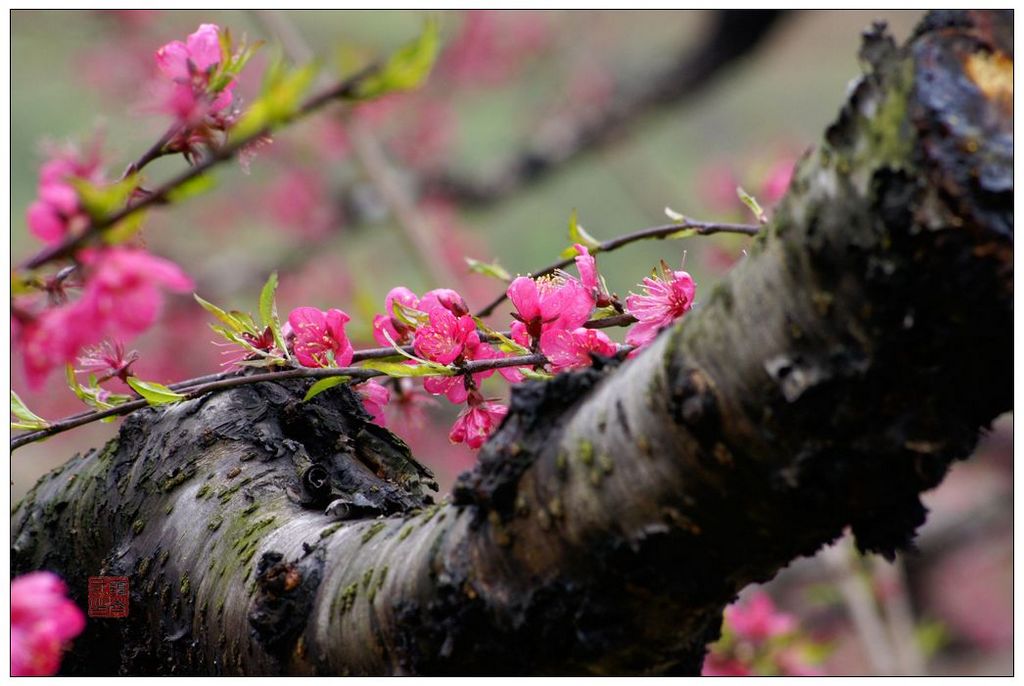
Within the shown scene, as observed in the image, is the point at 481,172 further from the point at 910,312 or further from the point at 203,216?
the point at 910,312

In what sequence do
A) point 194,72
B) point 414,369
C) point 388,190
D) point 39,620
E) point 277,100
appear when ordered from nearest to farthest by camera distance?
point 277,100 < point 39,620 < point 194,72 < point 414,369 < point 388,190

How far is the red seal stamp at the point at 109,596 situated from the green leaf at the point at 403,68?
0.52 metres

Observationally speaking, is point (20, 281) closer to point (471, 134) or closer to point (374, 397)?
point (374, 397)

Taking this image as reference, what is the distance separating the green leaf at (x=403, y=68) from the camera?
39 cm

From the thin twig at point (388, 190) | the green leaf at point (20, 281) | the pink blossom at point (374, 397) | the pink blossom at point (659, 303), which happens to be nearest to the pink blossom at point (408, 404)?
the pink blossom at point (374, 397)

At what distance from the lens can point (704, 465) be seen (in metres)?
0.46

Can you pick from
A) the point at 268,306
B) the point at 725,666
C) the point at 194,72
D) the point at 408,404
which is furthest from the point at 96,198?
the point at 725,666

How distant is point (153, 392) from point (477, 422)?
0.24 m

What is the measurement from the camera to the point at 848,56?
5.51 meters

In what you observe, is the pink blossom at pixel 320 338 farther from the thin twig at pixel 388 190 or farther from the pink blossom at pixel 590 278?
the thin twig at pixel 388 190

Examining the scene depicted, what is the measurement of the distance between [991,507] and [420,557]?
10.4 ft

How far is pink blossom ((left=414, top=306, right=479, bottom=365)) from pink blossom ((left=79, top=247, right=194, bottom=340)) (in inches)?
12.9

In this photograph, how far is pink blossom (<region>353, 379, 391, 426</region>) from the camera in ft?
2.87

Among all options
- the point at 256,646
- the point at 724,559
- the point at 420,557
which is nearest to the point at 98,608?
the point at 256,646
